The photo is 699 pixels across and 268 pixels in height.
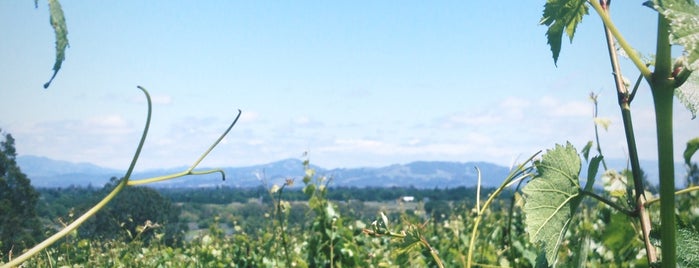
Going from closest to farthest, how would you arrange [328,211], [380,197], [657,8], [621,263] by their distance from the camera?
1. [657,8]
2. [621,263]
3. [328,211]
4. [380,197]

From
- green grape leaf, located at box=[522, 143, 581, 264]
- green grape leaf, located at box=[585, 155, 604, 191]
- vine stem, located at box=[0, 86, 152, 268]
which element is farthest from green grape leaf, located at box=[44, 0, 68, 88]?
green grape leaf, located at box=[585, 155, 604, 191]

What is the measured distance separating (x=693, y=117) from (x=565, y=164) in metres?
0.23

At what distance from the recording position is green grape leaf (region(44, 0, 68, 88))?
0.66m

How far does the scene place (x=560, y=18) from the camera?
0.87 m

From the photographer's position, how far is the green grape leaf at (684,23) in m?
0.58

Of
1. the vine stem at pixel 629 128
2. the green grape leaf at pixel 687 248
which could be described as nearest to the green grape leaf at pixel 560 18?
the vine stem at pixel 629 128

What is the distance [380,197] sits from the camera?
113562 millimetres

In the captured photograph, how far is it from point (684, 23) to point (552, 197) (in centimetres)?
32

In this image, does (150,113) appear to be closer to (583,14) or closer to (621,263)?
(583,14)

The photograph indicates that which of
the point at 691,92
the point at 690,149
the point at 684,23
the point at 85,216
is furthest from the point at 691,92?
the point at 85,216

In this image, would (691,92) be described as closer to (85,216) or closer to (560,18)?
(560,18)

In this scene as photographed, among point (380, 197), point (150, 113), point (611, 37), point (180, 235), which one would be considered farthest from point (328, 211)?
point (380, 197)

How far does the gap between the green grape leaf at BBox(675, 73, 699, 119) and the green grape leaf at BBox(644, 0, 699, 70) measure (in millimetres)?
84

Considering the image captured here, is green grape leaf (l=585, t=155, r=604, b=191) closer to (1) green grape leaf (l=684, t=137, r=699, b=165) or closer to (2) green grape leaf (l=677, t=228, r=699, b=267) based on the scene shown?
(2) green grape leaf (l=677, t=228, r=699, b=267)
